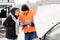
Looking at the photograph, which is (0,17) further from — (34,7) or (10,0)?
(34,7)

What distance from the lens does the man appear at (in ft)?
18.6

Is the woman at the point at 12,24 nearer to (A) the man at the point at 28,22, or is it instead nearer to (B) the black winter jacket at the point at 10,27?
(B) the black winter jacket at the point at 10,27

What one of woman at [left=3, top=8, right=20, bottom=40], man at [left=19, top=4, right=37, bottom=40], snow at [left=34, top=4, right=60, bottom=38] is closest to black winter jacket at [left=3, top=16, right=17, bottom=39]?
woman at [left=3, top=8, right=20, bottom=40]

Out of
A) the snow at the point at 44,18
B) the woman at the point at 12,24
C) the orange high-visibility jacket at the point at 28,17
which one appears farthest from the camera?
the snow at the point at 44,18

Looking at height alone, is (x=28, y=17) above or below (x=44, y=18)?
above

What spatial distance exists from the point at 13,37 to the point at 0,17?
7.20 feet

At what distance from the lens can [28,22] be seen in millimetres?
5719

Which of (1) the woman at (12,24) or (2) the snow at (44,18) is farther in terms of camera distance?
(2) the snow at (44,18)

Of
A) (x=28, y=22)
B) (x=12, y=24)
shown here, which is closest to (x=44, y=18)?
(x=28, y=22)

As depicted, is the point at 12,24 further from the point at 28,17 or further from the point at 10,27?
the point at 28,17

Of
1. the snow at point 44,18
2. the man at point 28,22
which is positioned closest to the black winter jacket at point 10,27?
the man at point 28,22

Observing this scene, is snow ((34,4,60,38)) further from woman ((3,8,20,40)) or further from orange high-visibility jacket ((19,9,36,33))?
woman ((3,8,20,40))

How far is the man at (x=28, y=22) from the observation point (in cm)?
567

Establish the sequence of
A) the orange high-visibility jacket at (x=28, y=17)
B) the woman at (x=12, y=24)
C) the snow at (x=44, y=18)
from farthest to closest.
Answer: the snow at (x=44, y=18)
the orange high-visibility jacket at (x=28, y=17)
the woman at (x=12, y=24)
